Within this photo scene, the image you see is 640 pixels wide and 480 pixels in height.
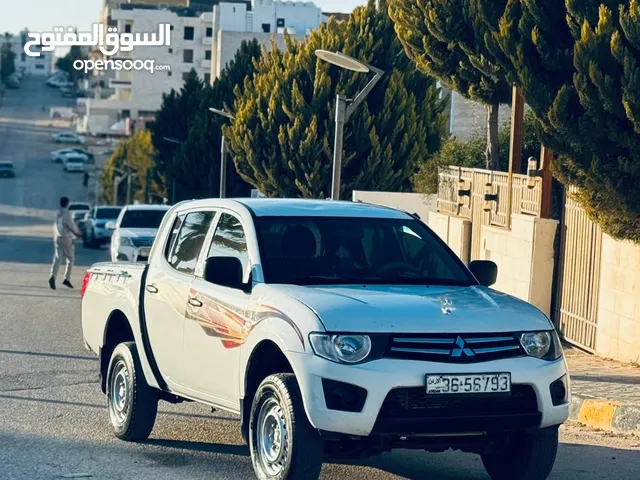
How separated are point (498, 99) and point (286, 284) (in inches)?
418

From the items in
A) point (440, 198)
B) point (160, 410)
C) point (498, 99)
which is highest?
point (498, 99)

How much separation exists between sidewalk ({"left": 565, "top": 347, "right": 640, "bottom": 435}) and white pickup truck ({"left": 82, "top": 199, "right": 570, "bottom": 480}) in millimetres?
2400

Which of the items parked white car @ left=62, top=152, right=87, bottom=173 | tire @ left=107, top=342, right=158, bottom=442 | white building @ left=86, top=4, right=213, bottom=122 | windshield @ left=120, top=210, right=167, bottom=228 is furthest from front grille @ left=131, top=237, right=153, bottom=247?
parked white car @ left=62, top=152, right=87, bottom=173

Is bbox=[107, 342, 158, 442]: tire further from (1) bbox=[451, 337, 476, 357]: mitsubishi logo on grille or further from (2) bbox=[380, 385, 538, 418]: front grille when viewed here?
(1) bbox=[451, 337, 476, 357]: mitsubishi logo on grille

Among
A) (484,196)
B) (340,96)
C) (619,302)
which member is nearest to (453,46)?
(484,196)

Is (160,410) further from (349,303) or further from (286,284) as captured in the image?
(349,303)

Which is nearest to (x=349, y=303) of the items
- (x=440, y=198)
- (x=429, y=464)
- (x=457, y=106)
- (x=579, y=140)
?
(x=429, y=464)

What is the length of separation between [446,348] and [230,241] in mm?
2050

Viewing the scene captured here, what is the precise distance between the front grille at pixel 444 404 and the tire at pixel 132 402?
2.83 metres

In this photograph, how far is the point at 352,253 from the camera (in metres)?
7.96

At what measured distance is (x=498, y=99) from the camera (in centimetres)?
1747

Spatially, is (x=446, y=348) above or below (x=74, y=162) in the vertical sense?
above

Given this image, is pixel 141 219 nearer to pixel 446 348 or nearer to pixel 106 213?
pixel 106 213

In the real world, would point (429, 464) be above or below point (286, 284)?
below
